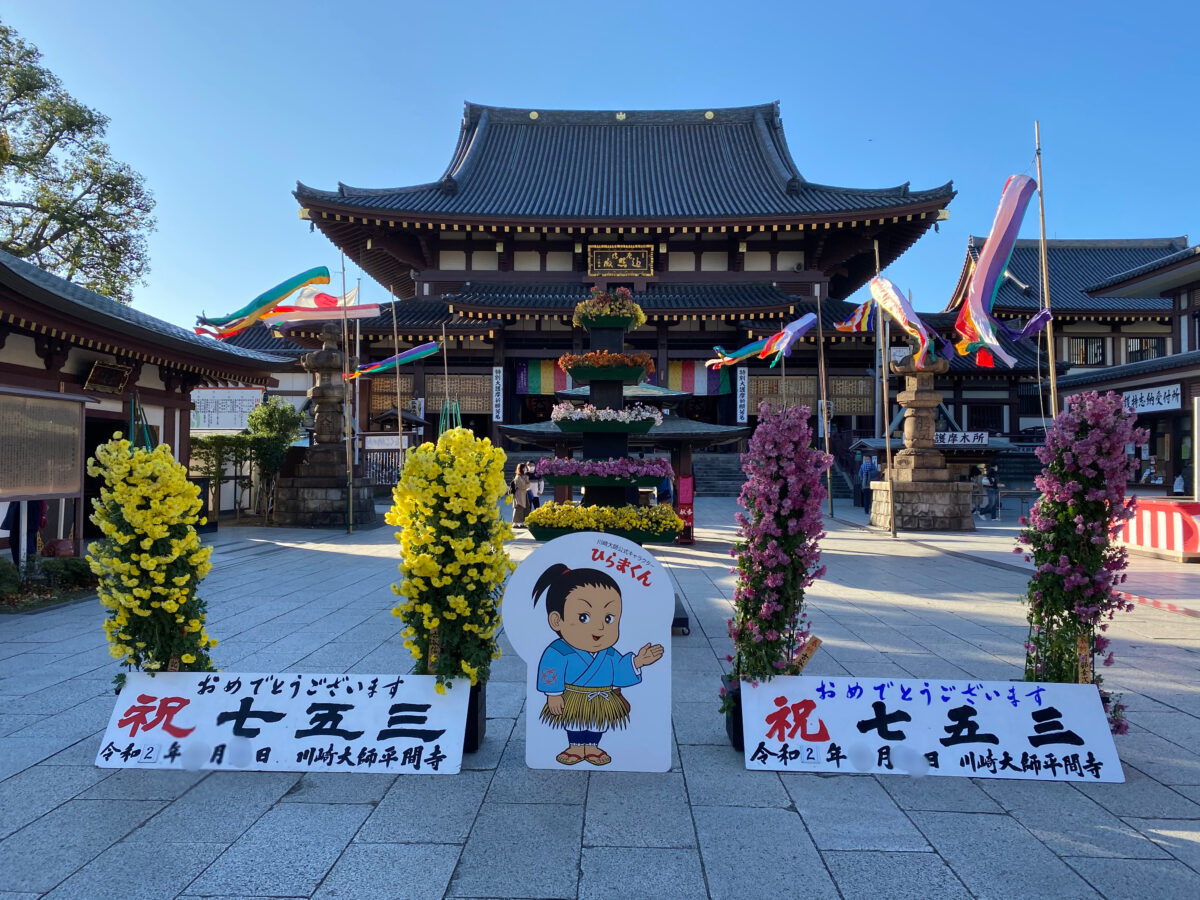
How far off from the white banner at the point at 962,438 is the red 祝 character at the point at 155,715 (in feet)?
63.7

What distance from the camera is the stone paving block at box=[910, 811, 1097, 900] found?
2.56 meters

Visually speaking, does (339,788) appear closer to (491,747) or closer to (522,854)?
(491,747)

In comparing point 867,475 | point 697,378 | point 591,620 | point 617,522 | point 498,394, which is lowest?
point 591,620

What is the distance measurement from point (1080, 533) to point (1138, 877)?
5.79 feet

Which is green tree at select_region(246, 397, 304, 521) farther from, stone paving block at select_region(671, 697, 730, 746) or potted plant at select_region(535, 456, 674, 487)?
stone paving block at select_region(671, 697, 730, 746)

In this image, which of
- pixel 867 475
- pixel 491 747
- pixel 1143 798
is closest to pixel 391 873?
pixel 491 747

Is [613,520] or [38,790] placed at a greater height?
[613,520]

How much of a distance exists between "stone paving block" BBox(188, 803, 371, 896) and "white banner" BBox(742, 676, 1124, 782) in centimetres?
199

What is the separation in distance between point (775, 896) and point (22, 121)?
26505 millimetres

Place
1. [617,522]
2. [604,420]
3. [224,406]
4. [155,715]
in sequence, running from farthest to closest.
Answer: [224,406] < [604,420] < [617,522] < [155,715]

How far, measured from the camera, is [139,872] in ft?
8.61

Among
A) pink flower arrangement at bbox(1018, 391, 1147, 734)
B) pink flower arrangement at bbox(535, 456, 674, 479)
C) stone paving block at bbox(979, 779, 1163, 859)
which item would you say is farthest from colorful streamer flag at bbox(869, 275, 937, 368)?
stone paving block at bbox(979, 779, 1163, 859)

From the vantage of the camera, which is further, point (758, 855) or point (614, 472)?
point (614, 472)

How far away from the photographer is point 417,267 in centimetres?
2608
